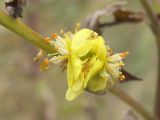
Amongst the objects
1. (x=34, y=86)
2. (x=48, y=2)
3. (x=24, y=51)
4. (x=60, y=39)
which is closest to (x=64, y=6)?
(x=48, y=2)

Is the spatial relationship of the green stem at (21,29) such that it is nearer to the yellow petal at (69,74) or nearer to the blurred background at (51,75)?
the yellow petal at (69,74)

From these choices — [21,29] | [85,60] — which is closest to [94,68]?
[85,60]

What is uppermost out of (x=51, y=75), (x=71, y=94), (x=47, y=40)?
(x=51, y=75)

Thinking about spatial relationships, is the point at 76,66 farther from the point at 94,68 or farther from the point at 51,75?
the point at 51,75

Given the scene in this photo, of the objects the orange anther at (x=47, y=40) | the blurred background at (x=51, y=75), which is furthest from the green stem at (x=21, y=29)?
the blurred background at (x=51, y=75)

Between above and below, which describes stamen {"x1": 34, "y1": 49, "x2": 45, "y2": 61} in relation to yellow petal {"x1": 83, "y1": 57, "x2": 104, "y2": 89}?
above

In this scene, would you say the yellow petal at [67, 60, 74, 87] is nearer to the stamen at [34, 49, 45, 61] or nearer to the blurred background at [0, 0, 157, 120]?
the stamen at [34, 49, 45, 61]

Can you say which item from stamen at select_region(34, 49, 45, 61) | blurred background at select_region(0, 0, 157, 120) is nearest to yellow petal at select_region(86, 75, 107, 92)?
stamen at select_region(34, 49, 45, 61)
